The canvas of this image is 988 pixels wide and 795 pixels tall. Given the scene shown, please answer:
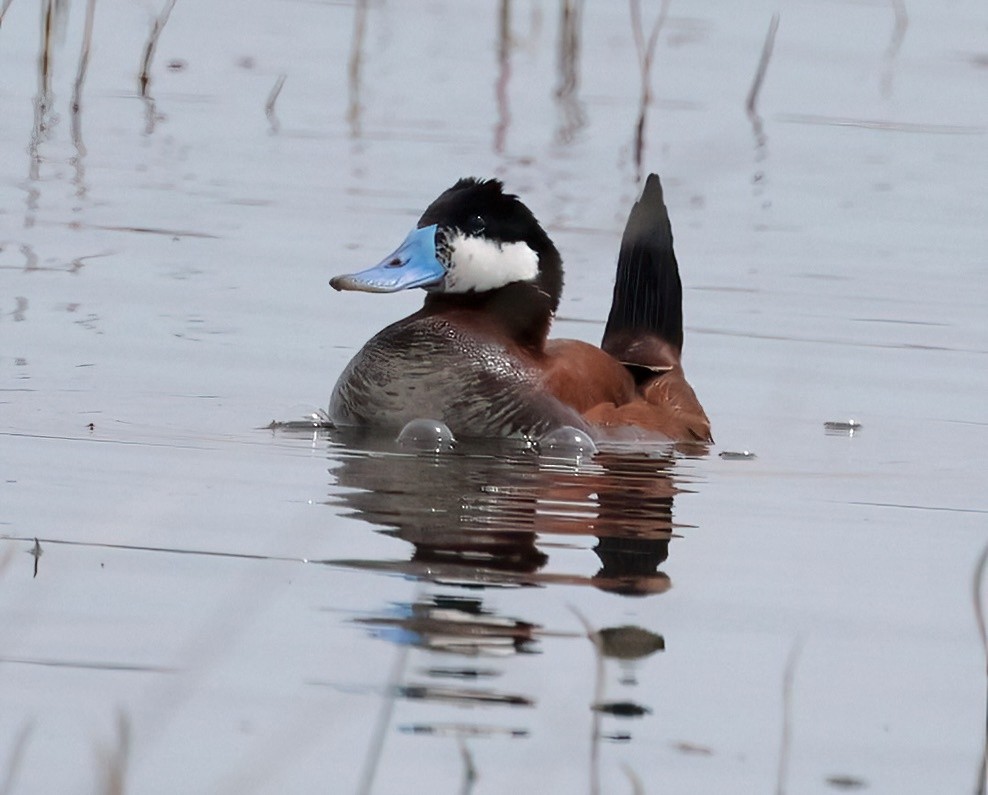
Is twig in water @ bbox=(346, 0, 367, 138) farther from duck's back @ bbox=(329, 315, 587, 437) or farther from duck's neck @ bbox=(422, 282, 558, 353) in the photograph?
duck's back @ bbox=(329, 315, 587, 437)

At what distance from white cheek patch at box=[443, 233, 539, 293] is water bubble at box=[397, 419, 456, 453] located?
59cm

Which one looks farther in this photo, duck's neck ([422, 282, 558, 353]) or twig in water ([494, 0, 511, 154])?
twig in water ([494, 0, 511, 154])

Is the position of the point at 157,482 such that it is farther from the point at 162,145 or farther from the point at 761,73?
the point at 761,73

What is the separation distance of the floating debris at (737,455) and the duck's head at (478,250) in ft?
2.47

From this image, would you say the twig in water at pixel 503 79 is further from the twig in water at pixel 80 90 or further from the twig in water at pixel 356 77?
the twig in water at pixel 80 90

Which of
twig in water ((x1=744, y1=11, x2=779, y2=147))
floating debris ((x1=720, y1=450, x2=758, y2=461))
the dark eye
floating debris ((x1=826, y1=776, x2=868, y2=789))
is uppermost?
twig in water ((x1=744, y1=11, x2=779, y2=147))

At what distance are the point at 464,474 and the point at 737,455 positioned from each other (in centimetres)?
110

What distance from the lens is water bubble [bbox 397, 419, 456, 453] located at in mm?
7336

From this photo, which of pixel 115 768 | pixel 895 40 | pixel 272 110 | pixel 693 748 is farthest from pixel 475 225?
pixel 895 40

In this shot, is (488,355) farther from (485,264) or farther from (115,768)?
(115,768)

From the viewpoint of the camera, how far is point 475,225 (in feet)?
25.3

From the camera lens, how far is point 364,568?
213 inches

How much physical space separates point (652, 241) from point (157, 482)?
2507mm

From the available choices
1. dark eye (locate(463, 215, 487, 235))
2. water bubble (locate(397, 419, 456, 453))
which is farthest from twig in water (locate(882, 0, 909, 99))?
water bubble (locate(397, 419, 456, 453))
